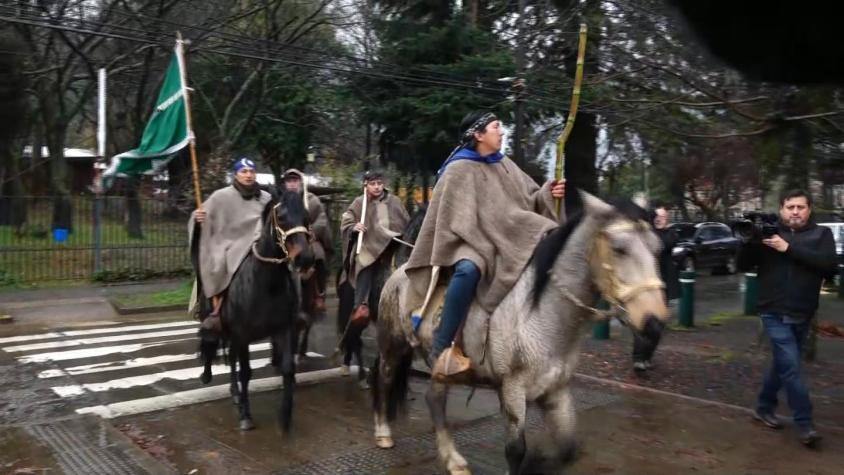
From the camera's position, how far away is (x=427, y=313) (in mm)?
5262

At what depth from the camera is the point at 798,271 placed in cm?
610

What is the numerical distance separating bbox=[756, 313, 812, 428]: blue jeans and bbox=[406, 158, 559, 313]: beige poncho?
2421 millimetres

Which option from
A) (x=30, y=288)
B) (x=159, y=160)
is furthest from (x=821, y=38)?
(x=30, y=288)

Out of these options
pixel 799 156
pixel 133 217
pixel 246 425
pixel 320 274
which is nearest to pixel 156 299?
pixel 133 217

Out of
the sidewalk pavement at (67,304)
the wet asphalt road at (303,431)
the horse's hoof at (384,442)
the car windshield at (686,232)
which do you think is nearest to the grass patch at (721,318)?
the wet asphalt road at (303,431)

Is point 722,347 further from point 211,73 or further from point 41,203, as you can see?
point 211,73

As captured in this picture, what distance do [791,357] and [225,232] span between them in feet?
17.0

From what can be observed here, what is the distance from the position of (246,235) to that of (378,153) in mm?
14520

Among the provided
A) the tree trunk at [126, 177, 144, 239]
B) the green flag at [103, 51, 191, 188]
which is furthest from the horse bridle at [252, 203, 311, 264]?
the tree trunk at [126, 177, 144, 239]

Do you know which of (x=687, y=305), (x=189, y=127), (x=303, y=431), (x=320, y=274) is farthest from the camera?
(x=687, y=305)

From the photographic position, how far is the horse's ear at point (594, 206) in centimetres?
430

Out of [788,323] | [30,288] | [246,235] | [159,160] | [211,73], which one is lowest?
[30,288]

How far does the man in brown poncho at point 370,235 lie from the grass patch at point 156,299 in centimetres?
826

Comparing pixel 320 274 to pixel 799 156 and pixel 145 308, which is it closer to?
pixel 799 156
